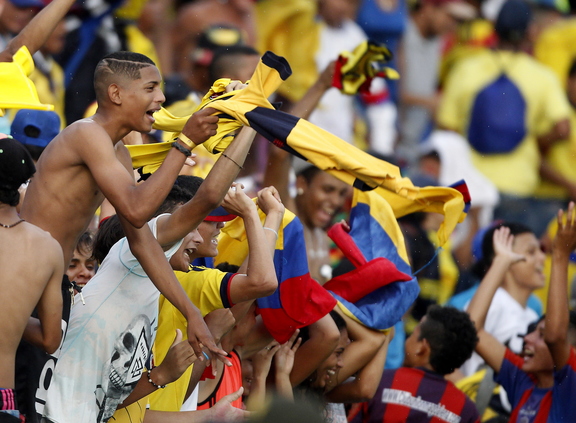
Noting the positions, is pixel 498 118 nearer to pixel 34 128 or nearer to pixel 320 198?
pixel 320 198

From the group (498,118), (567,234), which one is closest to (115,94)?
(567,234)

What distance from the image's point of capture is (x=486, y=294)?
A: 6191 mm

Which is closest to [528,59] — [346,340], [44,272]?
[346,340]

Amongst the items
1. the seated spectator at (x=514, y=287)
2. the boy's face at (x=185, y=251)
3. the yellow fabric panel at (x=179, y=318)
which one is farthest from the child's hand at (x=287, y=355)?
the seated spectator at (x=514, y=287)


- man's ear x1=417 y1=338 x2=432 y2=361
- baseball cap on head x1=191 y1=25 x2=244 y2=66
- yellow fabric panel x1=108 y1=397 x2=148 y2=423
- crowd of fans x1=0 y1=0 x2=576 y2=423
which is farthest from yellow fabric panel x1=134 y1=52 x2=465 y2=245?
baseball cap on head x1=191 y1=25 x2=244 y2=66

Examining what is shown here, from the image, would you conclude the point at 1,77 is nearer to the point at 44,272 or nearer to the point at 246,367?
the point at 44,272

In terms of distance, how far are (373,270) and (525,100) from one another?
5.65 metres

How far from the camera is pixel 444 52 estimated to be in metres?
10.8

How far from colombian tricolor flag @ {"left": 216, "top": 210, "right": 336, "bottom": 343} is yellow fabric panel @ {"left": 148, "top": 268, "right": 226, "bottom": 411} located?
0.38m

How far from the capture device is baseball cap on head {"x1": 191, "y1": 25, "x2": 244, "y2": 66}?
752cm

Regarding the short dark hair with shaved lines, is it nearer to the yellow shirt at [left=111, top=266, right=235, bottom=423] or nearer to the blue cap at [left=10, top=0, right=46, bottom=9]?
the yellow shirt at [left=111, top=266, right=235, bottom=423]

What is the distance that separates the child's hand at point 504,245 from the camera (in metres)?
6.38

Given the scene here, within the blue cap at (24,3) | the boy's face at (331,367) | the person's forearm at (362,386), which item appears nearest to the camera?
the boy's face at (331,367)

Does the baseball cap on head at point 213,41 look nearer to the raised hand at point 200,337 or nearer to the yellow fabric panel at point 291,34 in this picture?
the yellow fabric panel at point 291,34
